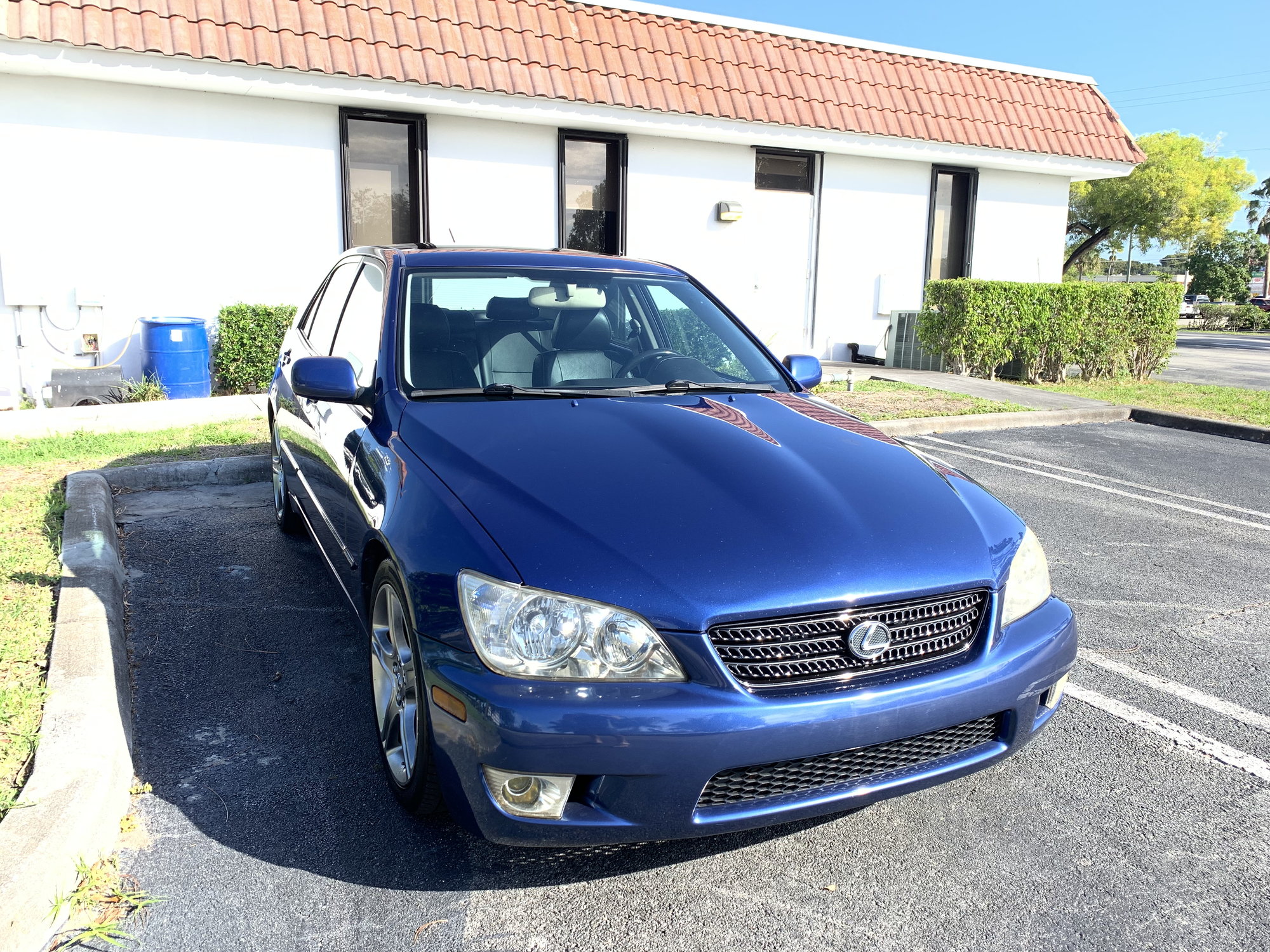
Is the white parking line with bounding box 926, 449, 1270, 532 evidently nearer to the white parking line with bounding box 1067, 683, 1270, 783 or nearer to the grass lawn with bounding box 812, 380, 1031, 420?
the grass lawn with bounding box 812, 380, 1031, 420

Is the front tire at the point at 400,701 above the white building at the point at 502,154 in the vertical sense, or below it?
below

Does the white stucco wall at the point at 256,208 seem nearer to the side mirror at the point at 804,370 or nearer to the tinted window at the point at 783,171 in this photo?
the tinted window at the point at 783,171

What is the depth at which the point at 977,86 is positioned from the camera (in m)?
14.1

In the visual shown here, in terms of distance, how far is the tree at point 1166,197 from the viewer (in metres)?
39.7

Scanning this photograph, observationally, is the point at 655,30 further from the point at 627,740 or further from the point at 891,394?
the point at 627,740

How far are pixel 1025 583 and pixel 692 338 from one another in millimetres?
1817

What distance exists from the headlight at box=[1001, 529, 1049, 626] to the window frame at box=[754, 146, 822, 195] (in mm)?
10947

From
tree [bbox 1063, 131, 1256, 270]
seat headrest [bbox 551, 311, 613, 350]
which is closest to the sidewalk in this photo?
seat headrest [bbox 551, 311, 613, 350]

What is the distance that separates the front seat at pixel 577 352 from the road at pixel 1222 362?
13.1m

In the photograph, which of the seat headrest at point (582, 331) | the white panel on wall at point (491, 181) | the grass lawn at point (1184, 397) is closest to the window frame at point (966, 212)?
the grass lawn at point (1184, 397)

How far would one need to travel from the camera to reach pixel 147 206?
9.74 meters

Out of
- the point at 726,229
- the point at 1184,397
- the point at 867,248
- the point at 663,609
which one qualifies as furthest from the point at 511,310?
the point at 867,248

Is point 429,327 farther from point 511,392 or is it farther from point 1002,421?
point 1002,421

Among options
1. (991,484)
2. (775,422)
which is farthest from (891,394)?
(775,422)
